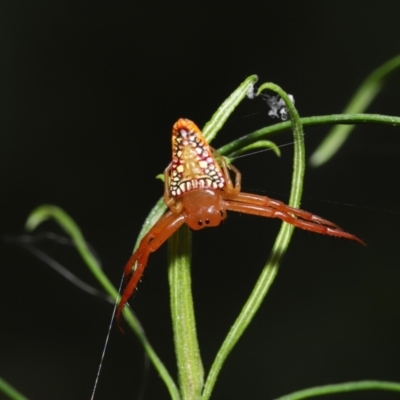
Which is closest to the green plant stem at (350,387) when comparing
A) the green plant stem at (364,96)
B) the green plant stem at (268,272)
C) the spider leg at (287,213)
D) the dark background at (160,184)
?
the green plant stem at (268,272)

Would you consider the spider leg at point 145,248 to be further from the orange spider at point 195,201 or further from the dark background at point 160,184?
the dark background at point 160,184

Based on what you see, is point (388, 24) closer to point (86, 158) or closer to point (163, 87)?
point (163, 87)

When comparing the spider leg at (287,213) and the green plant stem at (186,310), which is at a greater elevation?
the spider leg at (287,213)

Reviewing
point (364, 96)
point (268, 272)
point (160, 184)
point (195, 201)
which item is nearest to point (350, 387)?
point (268, 272)

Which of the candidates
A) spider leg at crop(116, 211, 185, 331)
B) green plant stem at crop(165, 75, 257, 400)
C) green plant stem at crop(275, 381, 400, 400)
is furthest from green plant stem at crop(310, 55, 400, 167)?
green plant stem at crop(275, 381, 400, 400)

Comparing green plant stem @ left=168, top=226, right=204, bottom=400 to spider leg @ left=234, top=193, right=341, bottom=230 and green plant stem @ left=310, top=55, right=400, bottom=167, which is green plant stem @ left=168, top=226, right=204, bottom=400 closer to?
spider leg @ left=234, top=193, right=341, bottom=230

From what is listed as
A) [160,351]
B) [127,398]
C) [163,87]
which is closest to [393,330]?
[160,351]

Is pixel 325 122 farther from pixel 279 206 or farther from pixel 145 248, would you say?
pixel 145 248
